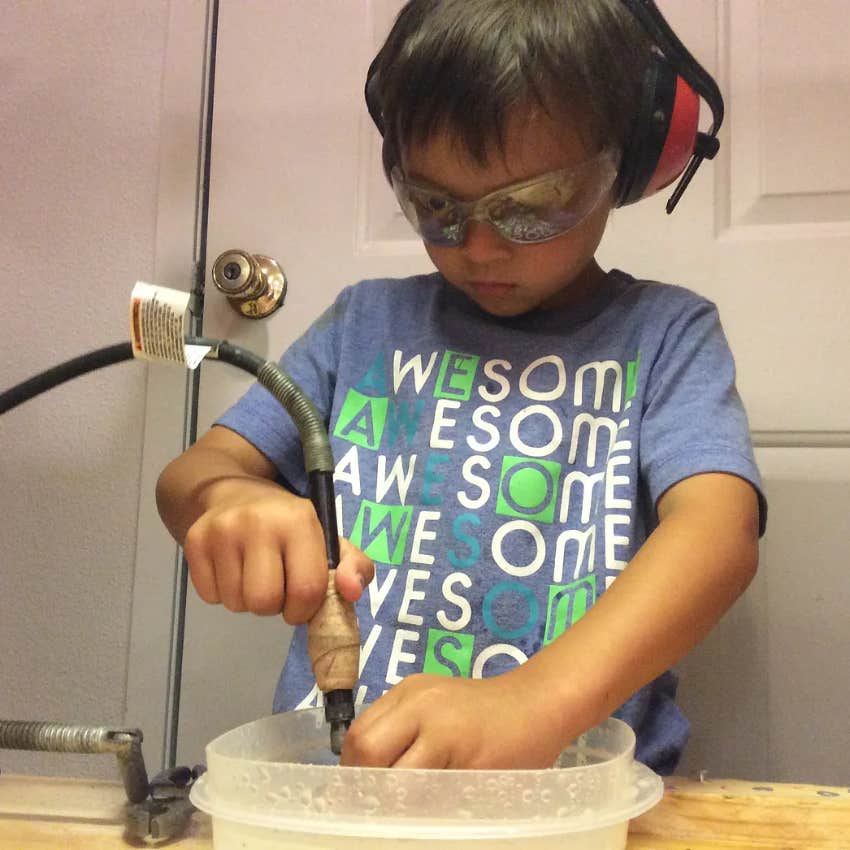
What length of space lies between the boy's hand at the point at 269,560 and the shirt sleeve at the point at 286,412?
0.21 m

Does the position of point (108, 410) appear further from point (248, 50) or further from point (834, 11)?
point (834, 11)

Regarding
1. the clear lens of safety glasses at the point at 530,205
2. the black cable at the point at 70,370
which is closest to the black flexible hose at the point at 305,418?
the black cable at the point at 70,370

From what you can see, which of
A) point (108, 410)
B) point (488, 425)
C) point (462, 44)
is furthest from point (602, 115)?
point (108, 410)

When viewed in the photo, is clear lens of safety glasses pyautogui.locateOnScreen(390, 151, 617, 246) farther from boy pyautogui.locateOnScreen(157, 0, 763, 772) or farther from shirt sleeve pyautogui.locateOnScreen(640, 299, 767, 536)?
shirt sleeve pyautogui.locateOnScreen(640, 299, 767, 536)

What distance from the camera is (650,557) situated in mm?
544

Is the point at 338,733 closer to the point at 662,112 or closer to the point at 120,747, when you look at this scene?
the point at 120,747

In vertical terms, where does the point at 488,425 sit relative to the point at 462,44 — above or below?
below

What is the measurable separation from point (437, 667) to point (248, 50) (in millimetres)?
751

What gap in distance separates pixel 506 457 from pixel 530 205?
0.21m

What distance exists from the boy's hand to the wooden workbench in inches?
5.3

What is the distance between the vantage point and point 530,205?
2.12ft

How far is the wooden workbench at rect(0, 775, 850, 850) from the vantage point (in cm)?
45

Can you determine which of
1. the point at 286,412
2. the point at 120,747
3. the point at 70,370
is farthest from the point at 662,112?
the point at 120,747

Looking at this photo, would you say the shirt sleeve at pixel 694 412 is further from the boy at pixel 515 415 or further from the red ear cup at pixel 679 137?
the red ear cup at pixel 679 137
